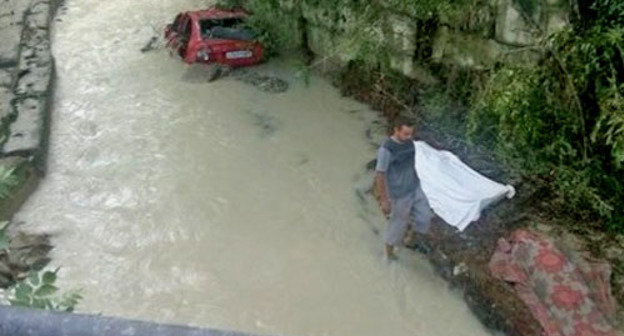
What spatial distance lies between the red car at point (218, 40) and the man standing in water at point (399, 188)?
16.2ft

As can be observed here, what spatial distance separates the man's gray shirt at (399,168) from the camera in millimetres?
5372

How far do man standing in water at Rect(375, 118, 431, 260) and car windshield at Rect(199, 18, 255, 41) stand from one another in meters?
5.07

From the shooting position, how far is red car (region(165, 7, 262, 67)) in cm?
998

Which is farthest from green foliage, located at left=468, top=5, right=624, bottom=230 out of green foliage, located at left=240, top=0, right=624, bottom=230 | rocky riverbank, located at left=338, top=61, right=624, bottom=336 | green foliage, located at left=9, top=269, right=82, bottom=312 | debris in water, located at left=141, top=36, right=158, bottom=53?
debris in water, located at left=141, top=36, right=158, bottom=53

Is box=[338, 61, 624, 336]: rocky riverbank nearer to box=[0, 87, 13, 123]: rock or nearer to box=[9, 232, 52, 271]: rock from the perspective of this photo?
box=[9, 232, 52, 271]: rock

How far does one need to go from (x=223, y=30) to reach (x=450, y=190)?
5563 millimetres

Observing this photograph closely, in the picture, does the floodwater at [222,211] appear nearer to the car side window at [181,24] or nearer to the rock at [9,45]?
the car side window at [181,24]

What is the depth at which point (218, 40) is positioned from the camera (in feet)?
32.8

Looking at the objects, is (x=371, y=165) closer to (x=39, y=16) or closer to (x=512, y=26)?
(x=512, y=26)

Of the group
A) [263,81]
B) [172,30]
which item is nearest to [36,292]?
[263,81]

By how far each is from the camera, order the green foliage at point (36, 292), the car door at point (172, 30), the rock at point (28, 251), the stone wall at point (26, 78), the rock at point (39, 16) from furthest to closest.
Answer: the rock at point (39, 16), the car door at point (172, 30), the stone wall at point (26, 78), the rock at point (28, 251), the green foliage at point (36, 292)

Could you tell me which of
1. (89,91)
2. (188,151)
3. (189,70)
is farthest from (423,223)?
(89,91)

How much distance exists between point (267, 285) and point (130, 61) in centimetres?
597

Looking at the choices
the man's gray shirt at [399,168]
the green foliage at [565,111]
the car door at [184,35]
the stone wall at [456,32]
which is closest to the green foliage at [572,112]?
the green foliage at [565,111]
